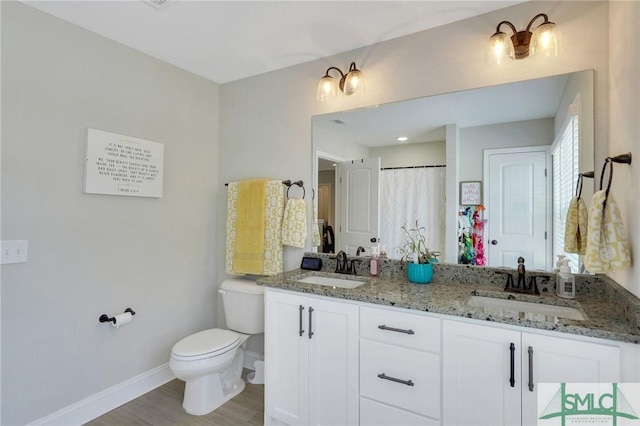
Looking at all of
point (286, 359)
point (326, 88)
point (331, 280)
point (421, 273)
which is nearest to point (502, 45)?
point (326, 88)

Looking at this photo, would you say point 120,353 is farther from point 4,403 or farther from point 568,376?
point 568,376

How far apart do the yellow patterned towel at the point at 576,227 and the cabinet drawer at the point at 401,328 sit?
792 millimetres

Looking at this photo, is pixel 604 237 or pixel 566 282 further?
pixel 566 282

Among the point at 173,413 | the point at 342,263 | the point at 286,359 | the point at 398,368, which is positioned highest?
the point at 342,263

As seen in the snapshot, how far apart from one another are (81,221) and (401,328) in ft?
6.50

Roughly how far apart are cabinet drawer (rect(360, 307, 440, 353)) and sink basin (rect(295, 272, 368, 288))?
422 millimetres

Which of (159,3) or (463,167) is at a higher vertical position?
(159,3)

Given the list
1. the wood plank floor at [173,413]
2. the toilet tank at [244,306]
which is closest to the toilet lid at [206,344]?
the toilet tank at [244,306]

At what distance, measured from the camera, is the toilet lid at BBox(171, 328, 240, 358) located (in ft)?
6.50

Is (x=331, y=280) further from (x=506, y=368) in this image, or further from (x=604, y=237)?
(x=604, y=237)

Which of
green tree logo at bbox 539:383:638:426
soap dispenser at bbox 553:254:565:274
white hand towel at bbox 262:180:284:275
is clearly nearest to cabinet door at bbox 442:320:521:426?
green tree logo at bbox 539:383:638:426

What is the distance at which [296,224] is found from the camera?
7.63 ft

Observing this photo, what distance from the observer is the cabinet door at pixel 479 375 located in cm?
125

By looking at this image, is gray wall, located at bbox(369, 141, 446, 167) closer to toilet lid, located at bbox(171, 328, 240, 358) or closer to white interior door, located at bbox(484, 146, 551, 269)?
white interior door, located at bbox(484, 146, 551, 269)
